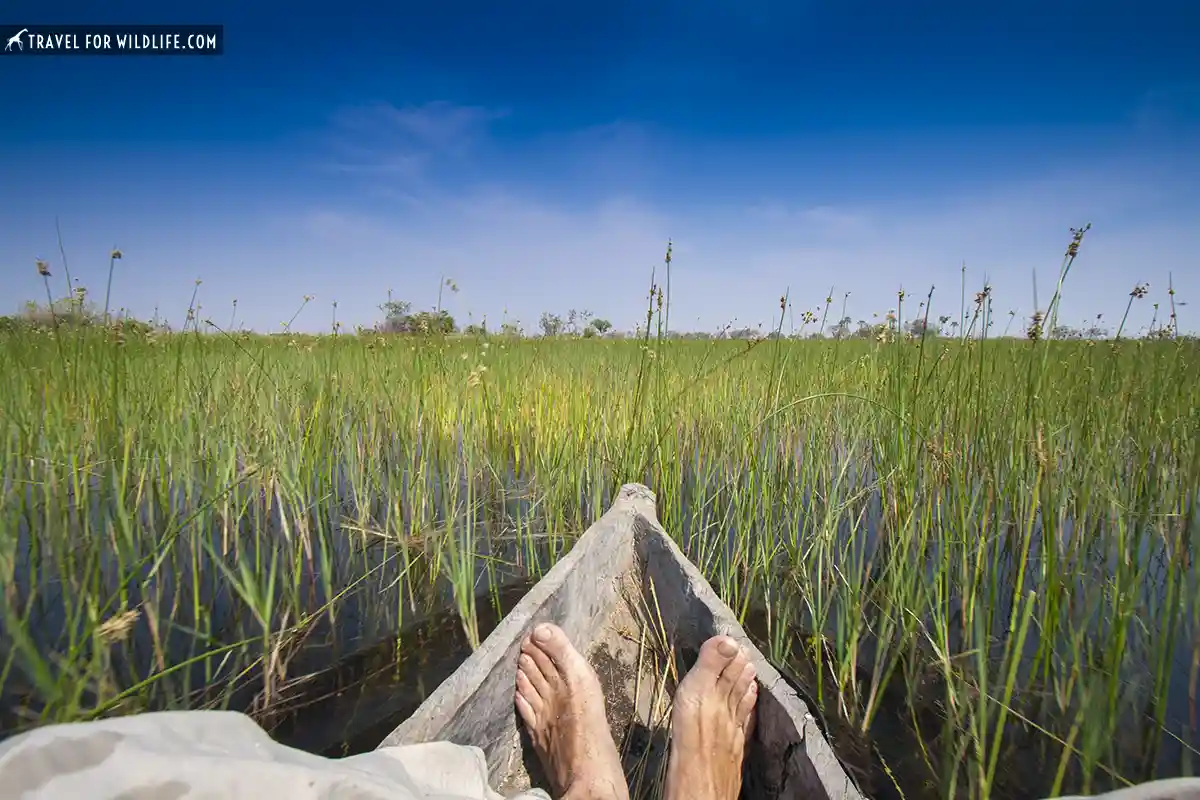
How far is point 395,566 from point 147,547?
0.94 metres

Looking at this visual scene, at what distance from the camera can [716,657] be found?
1.43m

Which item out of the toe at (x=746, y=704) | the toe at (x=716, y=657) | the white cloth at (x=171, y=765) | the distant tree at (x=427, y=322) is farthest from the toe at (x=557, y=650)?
the distant tree at (x=427, y=322)

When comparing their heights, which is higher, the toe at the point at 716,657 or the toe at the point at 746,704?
the toe at the point at 716,657

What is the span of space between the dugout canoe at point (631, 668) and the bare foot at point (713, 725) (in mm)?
47

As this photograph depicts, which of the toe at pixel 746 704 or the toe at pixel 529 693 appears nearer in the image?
the toe at pixel 746 704

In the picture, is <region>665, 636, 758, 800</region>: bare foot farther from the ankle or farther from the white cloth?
the white cloth

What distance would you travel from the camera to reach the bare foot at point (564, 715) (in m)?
1.35

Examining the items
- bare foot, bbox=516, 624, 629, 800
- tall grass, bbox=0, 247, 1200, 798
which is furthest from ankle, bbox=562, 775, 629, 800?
tall grass, bbox=0, 247, 1200, 798

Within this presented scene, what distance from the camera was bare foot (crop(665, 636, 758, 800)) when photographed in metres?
1.30

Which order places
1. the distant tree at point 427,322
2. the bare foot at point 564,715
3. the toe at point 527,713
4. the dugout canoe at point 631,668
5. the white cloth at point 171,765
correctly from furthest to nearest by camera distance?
the distant tree at point 427,322 < the toe at point 527,713 < the bare foot at point 564,715 < the dugout canoe at point 631,668 < the white cloth at point 171,765

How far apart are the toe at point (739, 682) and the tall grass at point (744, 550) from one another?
32 cm

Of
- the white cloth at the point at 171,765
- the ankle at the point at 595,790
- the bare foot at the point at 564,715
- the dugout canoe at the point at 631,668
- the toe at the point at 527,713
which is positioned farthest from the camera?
the toe at the point at 527,713

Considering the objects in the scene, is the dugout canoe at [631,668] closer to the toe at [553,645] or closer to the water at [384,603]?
the toe at [553,645]

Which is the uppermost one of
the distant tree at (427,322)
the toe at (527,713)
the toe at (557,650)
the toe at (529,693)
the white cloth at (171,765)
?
the distant tree at (427,322)
